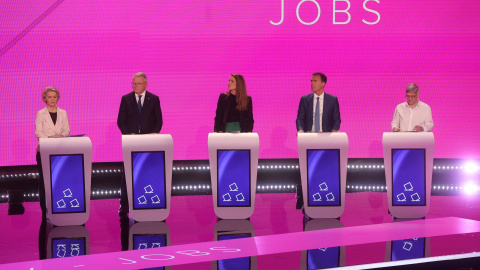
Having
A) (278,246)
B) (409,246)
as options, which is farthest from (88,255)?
(409,246)

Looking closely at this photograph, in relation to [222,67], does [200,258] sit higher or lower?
lower

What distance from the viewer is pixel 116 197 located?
26.5 ft

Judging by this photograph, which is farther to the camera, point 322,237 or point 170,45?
point 170,45

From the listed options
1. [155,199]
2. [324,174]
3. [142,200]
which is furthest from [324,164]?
[142,200]

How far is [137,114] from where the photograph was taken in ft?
21.3

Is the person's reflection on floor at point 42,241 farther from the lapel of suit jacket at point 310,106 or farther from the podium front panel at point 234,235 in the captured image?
the lapel of suit jacket at point 310,106

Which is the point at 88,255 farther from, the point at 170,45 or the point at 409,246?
the point at 170,45

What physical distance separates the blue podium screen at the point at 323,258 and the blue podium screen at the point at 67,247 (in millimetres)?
1692

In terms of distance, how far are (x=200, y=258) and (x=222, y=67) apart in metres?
4.19

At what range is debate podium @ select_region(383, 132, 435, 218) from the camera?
6.21m

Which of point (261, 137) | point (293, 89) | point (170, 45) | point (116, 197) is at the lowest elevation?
point (116, 197)

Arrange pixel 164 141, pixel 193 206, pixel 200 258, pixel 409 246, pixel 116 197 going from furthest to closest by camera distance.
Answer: pixel 116 197 → pixel 193 206 → pixel 164 141 → pixel 409 246 → pixel 200 258

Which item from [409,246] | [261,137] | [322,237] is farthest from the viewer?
[261,137]

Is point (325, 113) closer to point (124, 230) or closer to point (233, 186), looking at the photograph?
point (233, 186)
